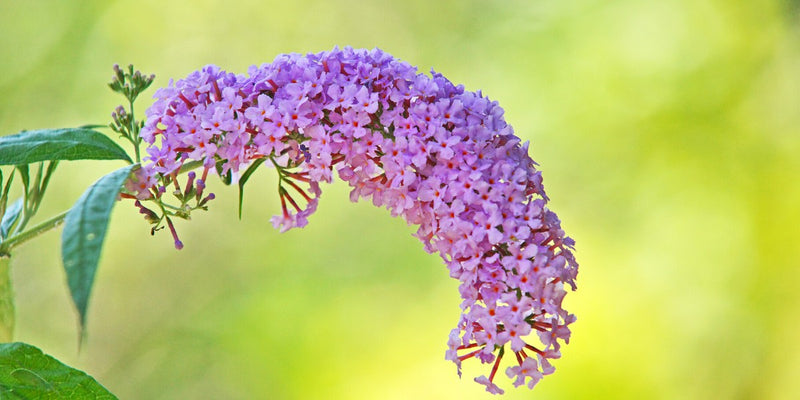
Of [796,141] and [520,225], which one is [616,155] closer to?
[796,141]

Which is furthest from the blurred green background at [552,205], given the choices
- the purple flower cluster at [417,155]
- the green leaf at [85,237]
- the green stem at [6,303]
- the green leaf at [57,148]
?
the green leaf at [85,237]

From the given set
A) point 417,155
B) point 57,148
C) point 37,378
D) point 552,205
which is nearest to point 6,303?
point 37,378

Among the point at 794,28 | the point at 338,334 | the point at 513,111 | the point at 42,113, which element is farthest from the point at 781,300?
the point at 42,113

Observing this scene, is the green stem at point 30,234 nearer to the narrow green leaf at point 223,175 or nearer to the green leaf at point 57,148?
the green leaf at point 57,148

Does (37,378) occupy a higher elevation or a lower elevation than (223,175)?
lower

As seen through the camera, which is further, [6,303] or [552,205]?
[552,205]

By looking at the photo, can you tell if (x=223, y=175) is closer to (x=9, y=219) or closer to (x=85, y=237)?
(x=85, y=237)

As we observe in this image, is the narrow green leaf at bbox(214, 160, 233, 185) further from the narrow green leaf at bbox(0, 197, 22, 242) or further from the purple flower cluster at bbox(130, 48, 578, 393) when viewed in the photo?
the narrow green leaf at bbox(0, 197, 22, 242)
